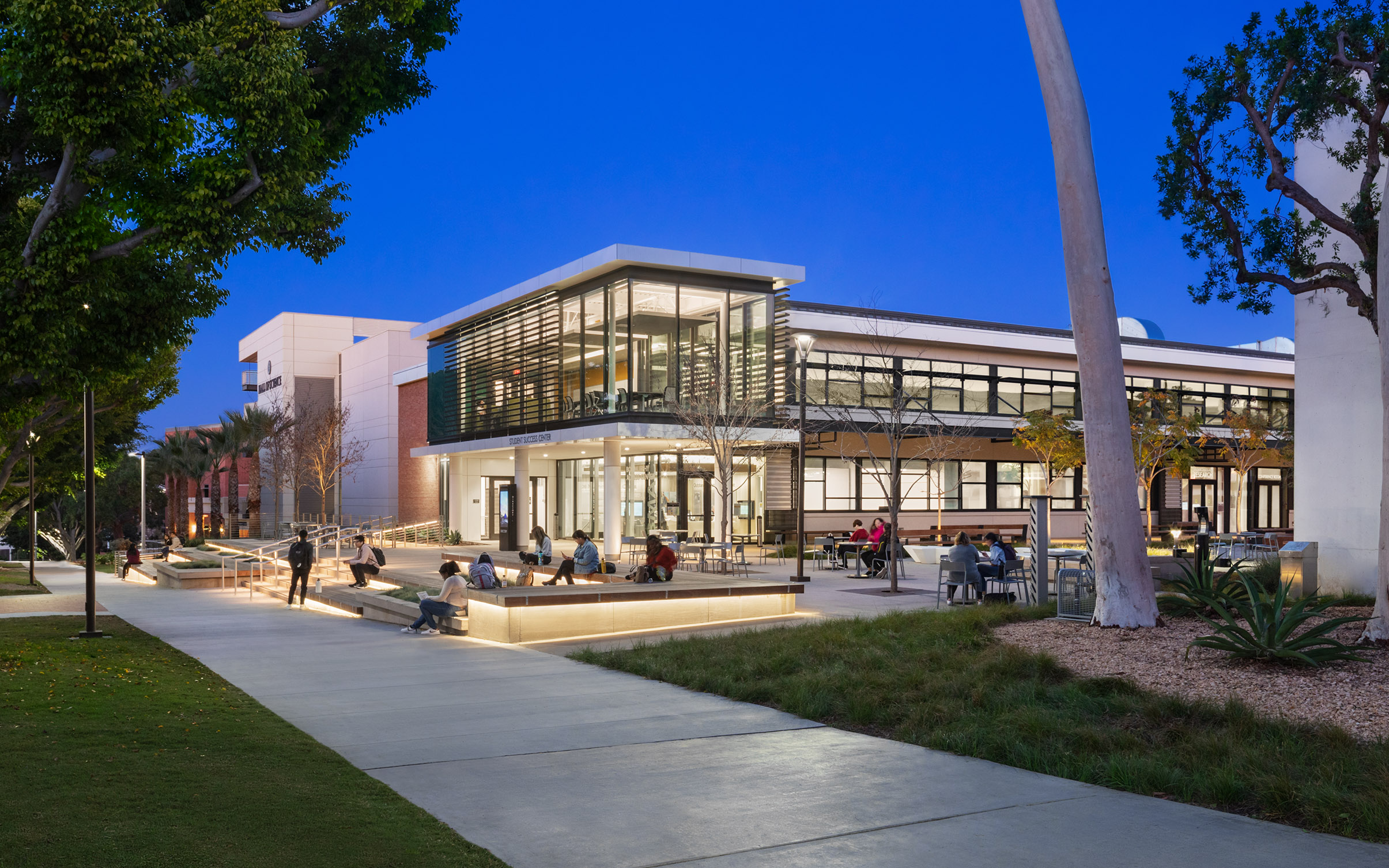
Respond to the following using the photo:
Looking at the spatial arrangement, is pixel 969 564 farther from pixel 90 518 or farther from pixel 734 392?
pixel 90 518

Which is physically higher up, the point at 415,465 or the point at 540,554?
the point at 415,465

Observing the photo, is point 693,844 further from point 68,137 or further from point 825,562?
point 825,562

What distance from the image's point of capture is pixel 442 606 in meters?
16.5

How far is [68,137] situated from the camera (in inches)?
392

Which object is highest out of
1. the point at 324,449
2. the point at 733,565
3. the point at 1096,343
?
the point at 1096,343

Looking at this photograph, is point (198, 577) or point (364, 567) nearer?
point (364, 567)

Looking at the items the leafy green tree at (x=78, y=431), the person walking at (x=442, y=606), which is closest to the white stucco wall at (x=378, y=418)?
the leafy green tree at (x=78, y=431)

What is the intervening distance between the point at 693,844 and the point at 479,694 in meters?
5.60

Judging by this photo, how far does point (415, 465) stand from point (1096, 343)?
159 feet

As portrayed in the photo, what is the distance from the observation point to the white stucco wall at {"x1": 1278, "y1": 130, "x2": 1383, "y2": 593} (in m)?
15.5

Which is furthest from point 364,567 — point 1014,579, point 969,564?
point 1014,579

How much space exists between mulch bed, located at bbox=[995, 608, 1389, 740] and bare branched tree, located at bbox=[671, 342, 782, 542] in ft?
52.5

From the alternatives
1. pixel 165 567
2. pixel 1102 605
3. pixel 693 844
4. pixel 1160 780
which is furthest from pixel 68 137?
pixel 165 567

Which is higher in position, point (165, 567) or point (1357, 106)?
point (1357, 106)
